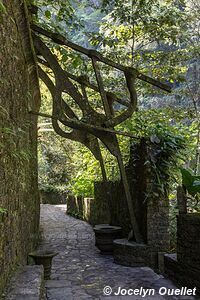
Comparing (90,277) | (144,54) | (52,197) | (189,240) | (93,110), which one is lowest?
(90,277)

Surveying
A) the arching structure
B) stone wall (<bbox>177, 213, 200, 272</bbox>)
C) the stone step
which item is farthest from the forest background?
the stone step

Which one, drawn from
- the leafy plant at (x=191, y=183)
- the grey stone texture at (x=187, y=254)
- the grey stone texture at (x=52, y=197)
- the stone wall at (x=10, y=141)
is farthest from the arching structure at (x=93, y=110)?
the grey stone texture at (x=52, y=197)

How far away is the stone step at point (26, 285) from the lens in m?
2.85

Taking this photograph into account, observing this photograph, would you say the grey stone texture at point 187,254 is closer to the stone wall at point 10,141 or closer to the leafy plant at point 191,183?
the leafy plant at point 191,183

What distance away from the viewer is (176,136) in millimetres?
5625

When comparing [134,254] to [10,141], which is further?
[134,254]

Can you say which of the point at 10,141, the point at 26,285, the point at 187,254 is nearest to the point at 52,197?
the point at 187,254

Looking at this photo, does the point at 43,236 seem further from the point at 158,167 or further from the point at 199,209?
the point at 199,209

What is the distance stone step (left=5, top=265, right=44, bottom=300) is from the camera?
2846mm

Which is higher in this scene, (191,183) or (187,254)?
(191,183)

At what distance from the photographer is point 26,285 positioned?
3180 millimetres

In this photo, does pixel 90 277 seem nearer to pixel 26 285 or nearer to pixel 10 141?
pixel 26 285

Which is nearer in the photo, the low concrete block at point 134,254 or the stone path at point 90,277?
the stone path at point 90,277

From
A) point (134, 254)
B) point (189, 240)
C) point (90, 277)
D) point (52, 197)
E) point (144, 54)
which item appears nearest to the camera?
point (189, 240)
